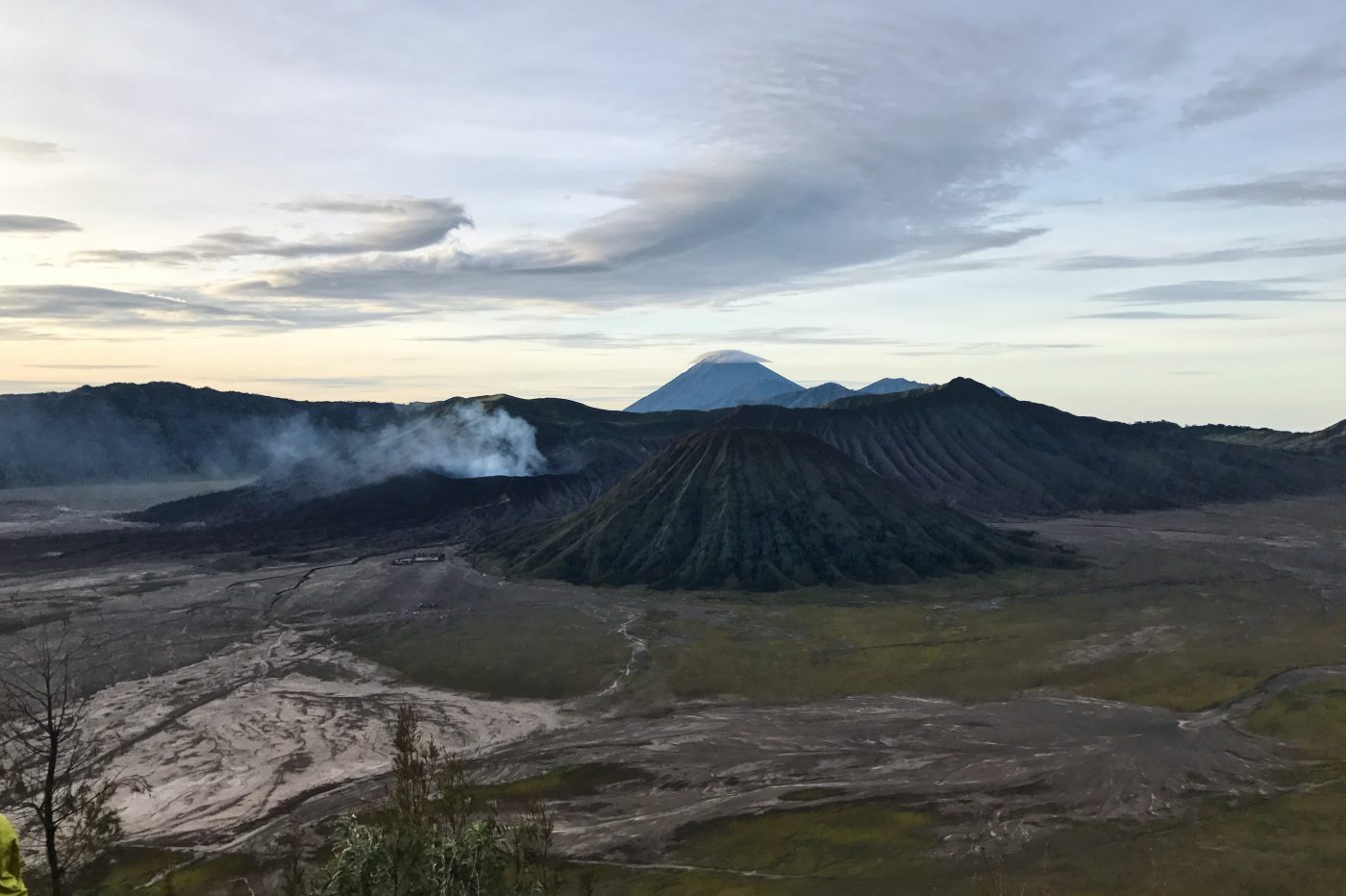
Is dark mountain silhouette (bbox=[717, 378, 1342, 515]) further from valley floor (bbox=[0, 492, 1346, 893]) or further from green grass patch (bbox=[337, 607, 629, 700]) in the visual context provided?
green grass patch (bbox=[337, 607, 629, 700])

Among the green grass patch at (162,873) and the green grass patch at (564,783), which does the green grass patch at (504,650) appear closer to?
the green grass patch at (564,783)

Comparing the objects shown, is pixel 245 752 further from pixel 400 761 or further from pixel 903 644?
pixel 903 644

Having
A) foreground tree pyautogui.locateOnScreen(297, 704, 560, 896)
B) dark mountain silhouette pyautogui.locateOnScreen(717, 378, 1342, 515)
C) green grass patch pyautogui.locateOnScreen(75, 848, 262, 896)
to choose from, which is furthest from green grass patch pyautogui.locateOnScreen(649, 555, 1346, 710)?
dark mountain silhouette pyautogui.locateOnScreen(717, 378, 1342, 515)

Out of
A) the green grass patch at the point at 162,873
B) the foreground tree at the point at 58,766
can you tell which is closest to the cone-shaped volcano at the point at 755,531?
the foreground tree at the point at 58,766

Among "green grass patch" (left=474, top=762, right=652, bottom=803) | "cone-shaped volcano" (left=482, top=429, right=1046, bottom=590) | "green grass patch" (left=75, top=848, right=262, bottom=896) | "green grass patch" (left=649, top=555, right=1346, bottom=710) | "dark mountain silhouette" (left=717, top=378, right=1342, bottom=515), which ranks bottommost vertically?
"green grass patch" (left=75, top=848, right=262, bottom=896)

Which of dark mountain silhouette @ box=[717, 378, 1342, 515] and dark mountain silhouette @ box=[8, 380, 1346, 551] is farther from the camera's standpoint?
dark mountain silhouette @ box=[717, 378, 1342, 515]

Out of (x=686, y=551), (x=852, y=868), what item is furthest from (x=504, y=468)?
(x=852, y=868)

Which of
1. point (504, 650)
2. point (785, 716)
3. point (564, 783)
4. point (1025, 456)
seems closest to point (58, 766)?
point (564, 783)

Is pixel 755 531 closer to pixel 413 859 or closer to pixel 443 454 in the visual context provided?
pixel 413 859
